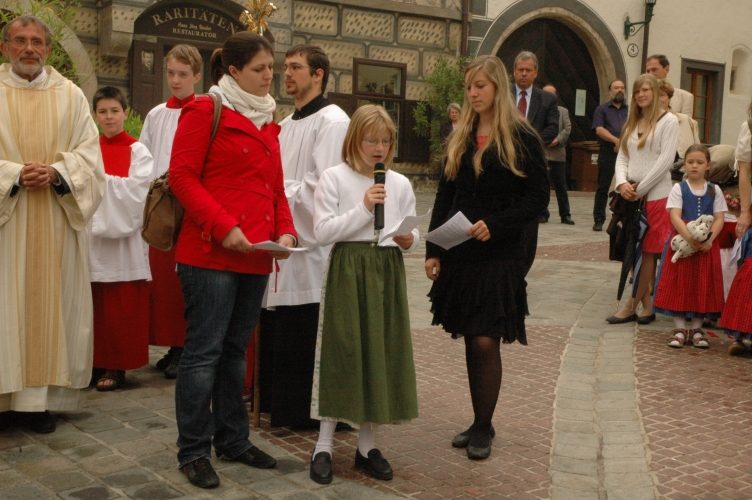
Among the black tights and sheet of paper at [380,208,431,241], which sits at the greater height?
sheet of paper at [380,208,431,241]

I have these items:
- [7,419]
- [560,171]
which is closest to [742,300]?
[7,419]

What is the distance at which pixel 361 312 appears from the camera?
436cm

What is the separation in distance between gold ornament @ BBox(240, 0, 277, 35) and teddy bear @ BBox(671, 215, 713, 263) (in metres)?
3.53

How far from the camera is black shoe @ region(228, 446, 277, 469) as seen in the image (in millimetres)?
4422

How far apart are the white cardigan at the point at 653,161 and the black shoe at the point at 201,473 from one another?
183 inches

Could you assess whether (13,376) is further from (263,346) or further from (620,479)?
(620,479)

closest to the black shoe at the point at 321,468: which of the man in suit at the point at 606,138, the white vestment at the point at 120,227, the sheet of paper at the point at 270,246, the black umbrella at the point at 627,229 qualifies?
the sheet of paper at the point at 270,246

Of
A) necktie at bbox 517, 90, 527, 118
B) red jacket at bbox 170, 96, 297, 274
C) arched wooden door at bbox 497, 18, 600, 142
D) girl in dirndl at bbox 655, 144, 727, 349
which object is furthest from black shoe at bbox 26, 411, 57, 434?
arched wooden door at bbox 497, 18, 600, 142

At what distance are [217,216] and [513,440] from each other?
1.94 metres

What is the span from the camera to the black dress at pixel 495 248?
4.70m

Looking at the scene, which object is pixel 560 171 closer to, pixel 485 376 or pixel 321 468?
pixel 485 376

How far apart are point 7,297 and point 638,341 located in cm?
450

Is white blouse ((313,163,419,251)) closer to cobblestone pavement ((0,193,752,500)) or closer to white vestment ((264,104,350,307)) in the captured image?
white vestment ((264,104,350,307))

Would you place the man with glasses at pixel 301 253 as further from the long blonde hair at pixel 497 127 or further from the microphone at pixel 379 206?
the microphone at pixel 379 206
